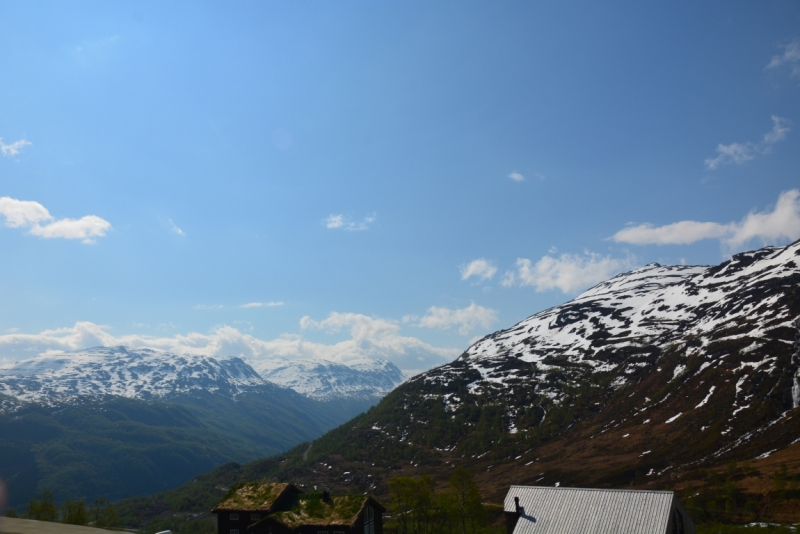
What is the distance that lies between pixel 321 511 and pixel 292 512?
3.79m

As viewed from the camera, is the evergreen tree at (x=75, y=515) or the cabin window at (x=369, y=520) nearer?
the cabin window at (x=369, y=520)

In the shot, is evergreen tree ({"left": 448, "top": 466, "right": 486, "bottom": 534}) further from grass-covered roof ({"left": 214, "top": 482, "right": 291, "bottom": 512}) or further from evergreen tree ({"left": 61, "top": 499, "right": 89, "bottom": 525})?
evergreen tree ({"left": 61, "top": 499, "right": 89, "bottom": 525})

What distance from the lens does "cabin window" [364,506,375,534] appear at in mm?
64000

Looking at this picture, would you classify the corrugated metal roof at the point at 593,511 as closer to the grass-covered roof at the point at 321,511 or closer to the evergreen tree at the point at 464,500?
the grass-covered roof at the point at 321,511

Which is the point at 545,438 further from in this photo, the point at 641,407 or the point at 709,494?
the point at 709,494

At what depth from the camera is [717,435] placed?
140m

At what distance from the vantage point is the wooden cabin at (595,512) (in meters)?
51.8

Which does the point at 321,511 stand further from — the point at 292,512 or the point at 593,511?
the point at 593,511

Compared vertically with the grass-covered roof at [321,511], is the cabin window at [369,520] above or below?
below

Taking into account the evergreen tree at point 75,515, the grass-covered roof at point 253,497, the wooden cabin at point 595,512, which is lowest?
the evergreen tree at point 75,515

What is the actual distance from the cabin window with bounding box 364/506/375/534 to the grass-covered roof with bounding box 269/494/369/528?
193cm

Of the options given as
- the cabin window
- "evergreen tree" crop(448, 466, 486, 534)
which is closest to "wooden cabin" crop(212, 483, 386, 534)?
the cabin window

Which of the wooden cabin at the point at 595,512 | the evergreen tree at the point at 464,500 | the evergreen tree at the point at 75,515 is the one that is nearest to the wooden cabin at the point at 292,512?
the wooden cabin at the point at 595,512

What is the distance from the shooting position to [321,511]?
211ft
